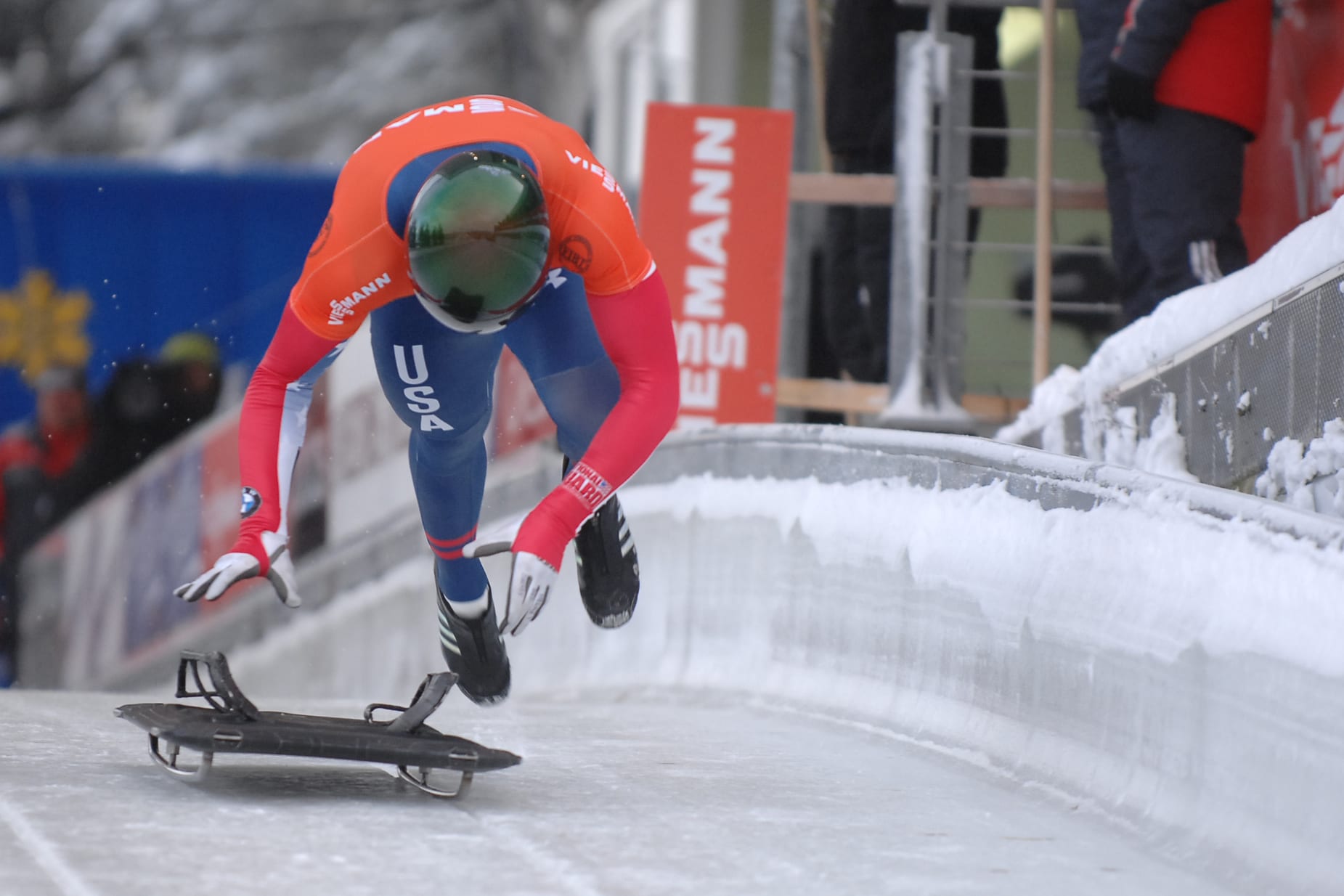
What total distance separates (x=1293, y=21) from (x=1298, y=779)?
2.92m

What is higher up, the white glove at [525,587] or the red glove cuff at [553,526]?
the red glove cuff at [553,526]

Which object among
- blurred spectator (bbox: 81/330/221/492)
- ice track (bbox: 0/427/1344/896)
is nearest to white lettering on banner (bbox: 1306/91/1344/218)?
ice track (bbox: 0/427/1344/896)

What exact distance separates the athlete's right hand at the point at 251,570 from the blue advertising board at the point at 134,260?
6486 mm

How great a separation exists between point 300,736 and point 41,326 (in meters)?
6.92

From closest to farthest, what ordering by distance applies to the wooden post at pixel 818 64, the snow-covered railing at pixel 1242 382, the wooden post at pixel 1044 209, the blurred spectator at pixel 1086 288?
the snow-covered railing at pixel 1242 382 < the wooden post at pixel 1044 209 < the wooden post at pixel 818 64 < the blurred spectator at pixel 1086 288

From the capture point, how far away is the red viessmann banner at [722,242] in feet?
21.7

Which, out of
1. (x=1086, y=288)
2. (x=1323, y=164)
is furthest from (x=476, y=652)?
(x=1086, y=288)

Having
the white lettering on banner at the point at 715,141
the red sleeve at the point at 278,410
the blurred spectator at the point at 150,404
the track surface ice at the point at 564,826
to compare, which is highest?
the white lettering on banner at the point at 715,141

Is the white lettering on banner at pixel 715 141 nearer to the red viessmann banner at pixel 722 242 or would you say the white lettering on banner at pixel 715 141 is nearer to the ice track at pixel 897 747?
the red viessmann banner at pixel 722 242

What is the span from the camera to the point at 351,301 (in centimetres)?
341

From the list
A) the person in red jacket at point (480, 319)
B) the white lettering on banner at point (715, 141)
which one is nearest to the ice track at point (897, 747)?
the person in red jacket at point (480, 319)

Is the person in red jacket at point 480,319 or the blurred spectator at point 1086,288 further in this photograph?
the blurred spectator at point 1086,288

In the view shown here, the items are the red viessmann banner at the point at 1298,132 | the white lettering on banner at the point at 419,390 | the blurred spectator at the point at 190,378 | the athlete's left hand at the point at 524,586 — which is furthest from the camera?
the blurred spectator at the point at 190,378

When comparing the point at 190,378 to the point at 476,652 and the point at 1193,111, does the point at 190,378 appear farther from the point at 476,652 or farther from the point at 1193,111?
the point at 1193,111
